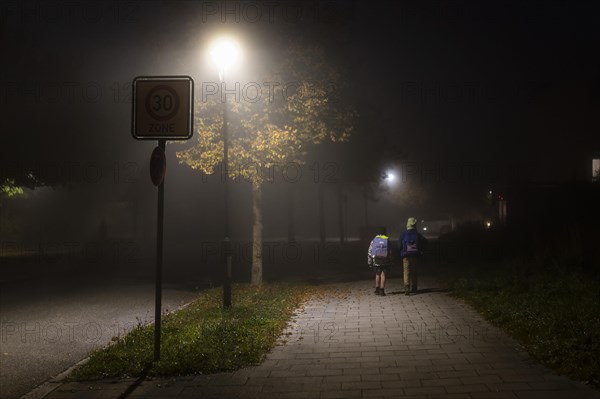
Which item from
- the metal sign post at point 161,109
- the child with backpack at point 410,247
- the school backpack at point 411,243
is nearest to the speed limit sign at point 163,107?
the metal sign post at point 161,109

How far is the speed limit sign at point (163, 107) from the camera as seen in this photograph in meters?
7.51

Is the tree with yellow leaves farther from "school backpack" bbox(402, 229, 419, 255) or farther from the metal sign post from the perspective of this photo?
the metal sign post

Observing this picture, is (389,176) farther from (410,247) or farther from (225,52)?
(225,52)

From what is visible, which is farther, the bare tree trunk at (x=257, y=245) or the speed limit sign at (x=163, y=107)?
the bare tree trunk at (x=257, y=245)

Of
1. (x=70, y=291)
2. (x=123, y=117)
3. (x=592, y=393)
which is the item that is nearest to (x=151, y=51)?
(x=70, y=291)

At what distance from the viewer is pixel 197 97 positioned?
15.1 meters

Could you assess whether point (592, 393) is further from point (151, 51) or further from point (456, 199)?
point (456, 199)

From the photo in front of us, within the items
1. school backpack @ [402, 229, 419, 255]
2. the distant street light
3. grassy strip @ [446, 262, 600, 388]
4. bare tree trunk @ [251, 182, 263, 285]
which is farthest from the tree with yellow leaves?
the distant street light

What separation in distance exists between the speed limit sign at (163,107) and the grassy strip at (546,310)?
5151 millimetres

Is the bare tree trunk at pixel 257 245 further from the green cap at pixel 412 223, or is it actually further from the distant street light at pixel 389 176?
the distant street light at pixel 389 176

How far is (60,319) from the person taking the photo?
11633 mm

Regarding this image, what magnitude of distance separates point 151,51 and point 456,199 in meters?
51.9

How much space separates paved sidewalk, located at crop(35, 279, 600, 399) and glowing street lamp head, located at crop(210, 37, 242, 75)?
5.48 m

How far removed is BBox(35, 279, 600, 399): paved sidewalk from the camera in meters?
6.09
